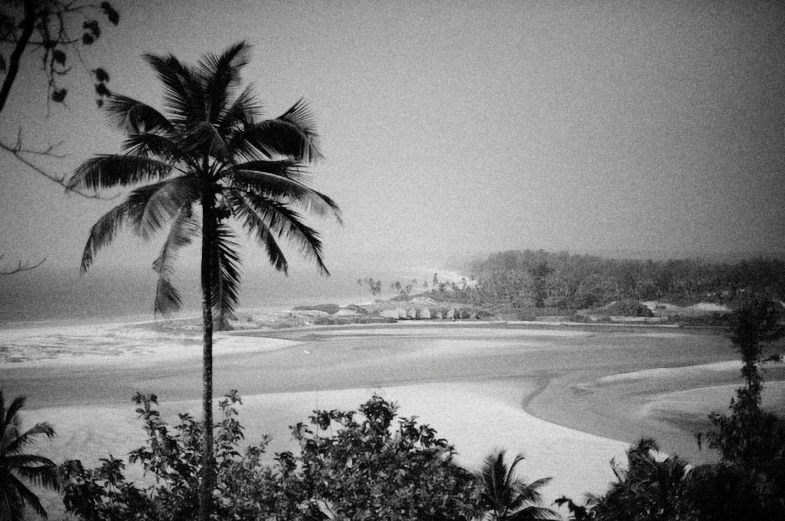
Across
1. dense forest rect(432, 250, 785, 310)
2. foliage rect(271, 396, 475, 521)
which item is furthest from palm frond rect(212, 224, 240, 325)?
dense forest rect(432, 250, 785, 310)

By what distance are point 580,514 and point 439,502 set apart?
11.6 ft

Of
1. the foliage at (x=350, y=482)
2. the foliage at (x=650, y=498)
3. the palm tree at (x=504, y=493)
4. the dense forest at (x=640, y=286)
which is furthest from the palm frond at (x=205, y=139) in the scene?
the dense forest at (x=640, y=286)

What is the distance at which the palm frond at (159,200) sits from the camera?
782 centimetres

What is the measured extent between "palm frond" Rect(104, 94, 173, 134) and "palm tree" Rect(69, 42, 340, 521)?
0.06ft

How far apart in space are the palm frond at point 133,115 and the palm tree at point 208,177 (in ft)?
0.06

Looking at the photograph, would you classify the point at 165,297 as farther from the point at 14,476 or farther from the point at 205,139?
the point at 14,476

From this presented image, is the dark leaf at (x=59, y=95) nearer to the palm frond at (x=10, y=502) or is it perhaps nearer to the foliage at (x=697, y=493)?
the foliage at (x=697, y=493)

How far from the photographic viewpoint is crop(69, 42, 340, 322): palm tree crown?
8.34 meters

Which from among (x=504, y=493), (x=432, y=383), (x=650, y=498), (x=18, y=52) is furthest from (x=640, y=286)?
(x=18, y=52)

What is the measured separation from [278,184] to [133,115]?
8.65 ft

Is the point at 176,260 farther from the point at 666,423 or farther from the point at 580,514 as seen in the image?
the point at 666,423

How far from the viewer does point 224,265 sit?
372 inches

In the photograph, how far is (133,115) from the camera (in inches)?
328

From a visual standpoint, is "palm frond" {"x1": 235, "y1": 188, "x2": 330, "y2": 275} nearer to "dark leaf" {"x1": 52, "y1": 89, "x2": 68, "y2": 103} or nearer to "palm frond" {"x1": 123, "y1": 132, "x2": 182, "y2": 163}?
"palm frond" {"x1": 123, "y1": 132, "x2": 182, "y2": 163}
